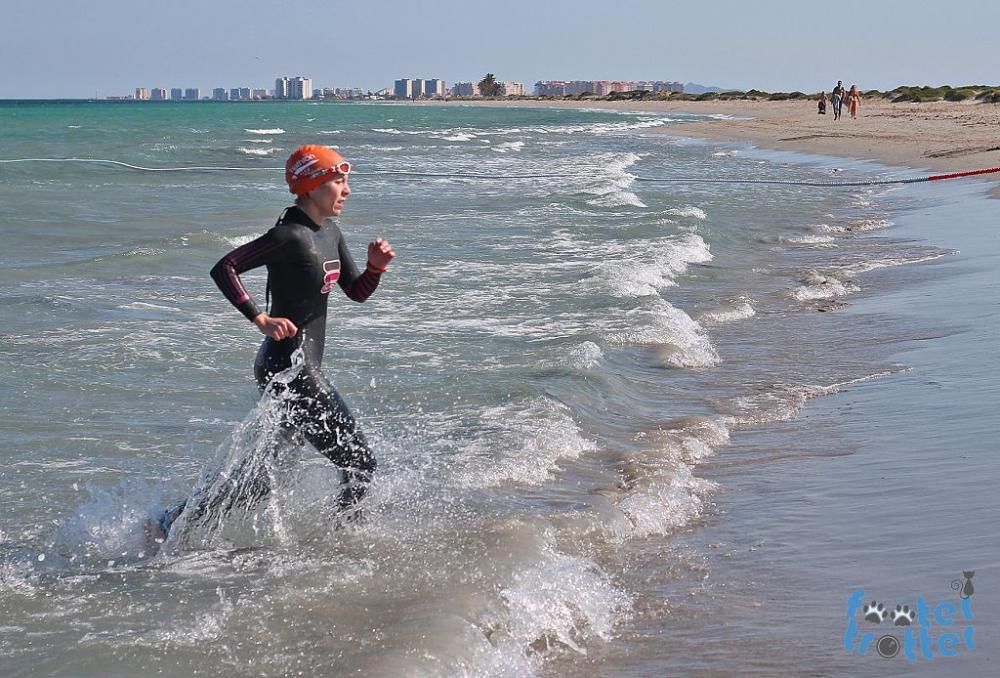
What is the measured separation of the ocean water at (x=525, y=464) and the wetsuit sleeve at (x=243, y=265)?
0.61m

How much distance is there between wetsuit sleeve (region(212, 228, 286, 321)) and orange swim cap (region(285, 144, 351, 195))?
0.23 metres

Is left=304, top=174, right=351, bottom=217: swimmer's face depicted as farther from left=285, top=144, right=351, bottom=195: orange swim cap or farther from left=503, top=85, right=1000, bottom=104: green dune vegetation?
left=503, top=85, right=1000, bottom=104: green dune vegetation

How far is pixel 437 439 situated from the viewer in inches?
288

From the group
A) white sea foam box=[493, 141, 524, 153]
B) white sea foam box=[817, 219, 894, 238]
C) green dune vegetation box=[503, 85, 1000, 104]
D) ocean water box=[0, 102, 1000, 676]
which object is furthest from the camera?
green dune vegetation box=[503, 85, 1000, 104]

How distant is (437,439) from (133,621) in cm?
277

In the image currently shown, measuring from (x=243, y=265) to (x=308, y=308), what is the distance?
38 centimetres

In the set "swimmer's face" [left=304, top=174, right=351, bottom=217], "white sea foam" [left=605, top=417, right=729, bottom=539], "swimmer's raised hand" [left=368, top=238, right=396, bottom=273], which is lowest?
"white sea foam" [left=605, top=417, right=729, bottom=539]

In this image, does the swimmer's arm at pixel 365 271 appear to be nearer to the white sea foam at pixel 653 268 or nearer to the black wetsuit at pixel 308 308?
the black wetsuit at pixel 308 308

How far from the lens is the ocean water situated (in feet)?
15.2

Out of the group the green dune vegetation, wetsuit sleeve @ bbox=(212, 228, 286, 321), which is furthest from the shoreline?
wetsuit sleeve @ bbox=(212, 228, 286, 321)

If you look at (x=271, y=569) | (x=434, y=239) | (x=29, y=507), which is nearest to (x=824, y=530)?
(x=271, y=569)

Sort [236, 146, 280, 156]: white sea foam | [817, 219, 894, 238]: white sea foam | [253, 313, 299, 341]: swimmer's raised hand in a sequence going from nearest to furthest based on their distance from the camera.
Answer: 1. [253, 313, 299, 341]: swimmer's raised hand
2. [817, 219, 894, 238]: white sea foam
3. [236, 146, 280, 156]: white sea foam

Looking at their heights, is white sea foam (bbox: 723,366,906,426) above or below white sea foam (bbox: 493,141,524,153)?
below

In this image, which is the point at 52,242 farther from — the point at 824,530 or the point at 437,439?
the point at 824,530
